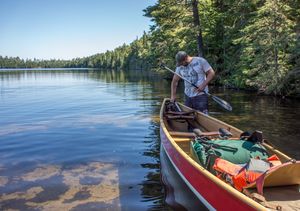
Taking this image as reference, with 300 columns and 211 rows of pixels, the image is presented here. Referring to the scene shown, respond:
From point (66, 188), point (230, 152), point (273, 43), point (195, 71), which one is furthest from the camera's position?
point (273, 43)

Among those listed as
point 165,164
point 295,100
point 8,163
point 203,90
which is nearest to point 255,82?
point 295,100

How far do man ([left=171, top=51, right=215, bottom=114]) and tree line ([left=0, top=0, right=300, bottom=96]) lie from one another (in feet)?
14.0

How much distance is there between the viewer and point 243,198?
140 inches

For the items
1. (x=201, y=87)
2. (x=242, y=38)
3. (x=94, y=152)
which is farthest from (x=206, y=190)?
A: (x=242, y=38)

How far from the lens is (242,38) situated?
22703 millimetres

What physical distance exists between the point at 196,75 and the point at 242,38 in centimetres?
1548

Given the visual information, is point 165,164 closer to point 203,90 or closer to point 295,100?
point 203,90

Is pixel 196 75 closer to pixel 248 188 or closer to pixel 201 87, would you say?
pixel 201 87

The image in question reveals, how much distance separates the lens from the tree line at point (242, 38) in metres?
19.3

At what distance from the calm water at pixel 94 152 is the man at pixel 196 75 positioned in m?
1.91

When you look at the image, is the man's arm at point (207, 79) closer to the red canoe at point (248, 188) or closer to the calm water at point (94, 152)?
the calm water at point (94, 152)

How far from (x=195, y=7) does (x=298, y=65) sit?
9.77m

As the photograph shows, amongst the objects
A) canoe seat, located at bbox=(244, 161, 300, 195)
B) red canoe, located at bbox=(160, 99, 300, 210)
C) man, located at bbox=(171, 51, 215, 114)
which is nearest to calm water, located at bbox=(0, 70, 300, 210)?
red canoe, located at bbox=(160, 99, 300, 210)

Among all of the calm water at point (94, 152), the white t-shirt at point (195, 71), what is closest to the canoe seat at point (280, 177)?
the calm water at point (94, 152)
